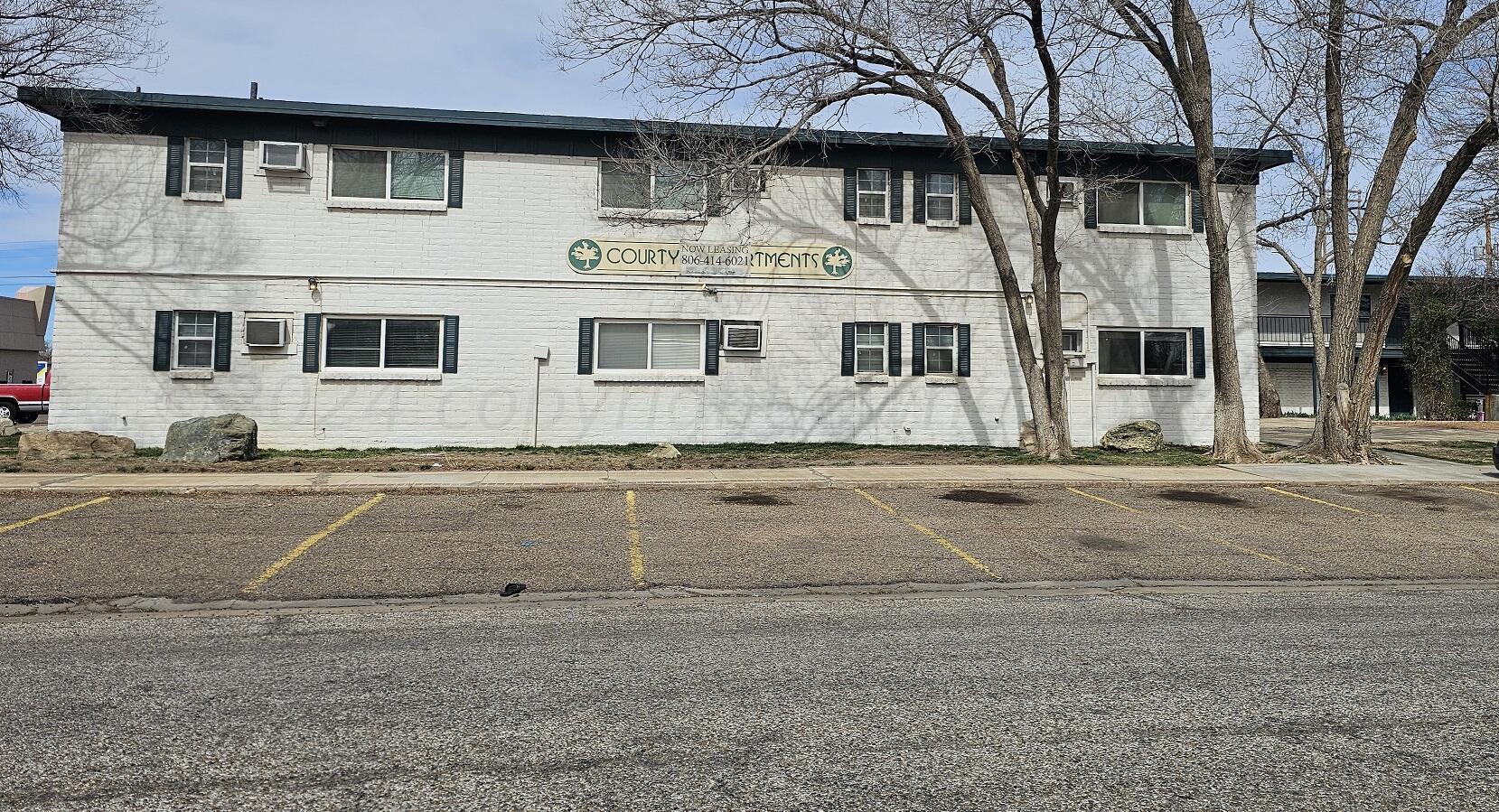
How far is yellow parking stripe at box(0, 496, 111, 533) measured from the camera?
9.61 meters

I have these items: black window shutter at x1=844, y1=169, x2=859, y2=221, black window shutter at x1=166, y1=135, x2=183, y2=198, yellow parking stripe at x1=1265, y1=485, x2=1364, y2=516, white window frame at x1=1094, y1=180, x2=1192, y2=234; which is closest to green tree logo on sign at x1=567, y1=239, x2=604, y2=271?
black window shutter at x1=844, y1=169, x2=859, y2=221

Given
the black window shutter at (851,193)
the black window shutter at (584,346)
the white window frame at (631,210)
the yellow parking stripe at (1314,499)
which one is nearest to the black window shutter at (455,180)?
the white window frame at (631,210)

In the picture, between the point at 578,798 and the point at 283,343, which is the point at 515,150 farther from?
the point at 578,798

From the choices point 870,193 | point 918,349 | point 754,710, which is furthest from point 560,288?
point 754,710

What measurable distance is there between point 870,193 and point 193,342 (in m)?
13.1

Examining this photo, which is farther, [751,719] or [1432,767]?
[751,719]

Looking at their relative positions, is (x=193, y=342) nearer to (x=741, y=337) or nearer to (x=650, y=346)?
(x=650, y=346)

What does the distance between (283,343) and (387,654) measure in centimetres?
1410

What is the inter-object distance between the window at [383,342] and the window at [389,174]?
2374mm

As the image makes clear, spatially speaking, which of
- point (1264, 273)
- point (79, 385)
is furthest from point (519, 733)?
point (1264, 273)

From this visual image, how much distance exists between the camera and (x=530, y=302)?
18656 mm

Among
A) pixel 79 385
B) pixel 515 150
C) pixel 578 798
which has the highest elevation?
pixel 515 150

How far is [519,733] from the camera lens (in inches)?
163

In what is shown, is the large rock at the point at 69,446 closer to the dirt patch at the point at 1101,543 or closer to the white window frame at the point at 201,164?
the white window frame at the point at 201,164
